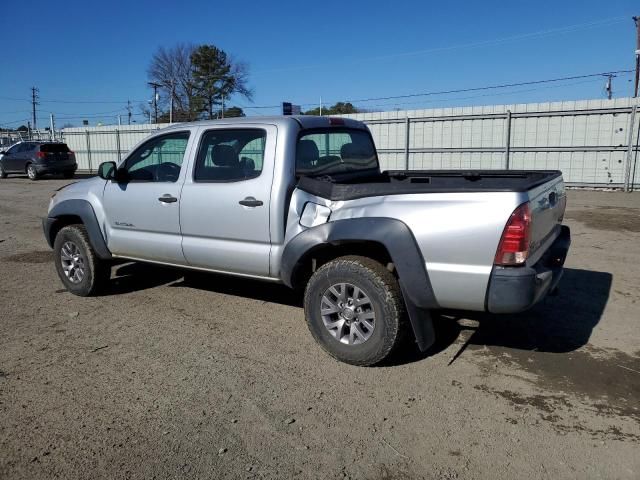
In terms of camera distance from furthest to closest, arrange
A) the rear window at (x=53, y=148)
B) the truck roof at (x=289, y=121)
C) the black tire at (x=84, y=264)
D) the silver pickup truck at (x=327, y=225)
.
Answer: the rear window at (x=53, y=148)
the black tire at (x=84, y=264)
the truck roof at (x=289, y=121)
the silver pickup truck at (x=327, y=225)

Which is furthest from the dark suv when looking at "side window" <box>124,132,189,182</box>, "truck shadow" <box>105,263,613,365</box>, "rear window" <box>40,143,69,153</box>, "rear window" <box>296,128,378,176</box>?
"rear window" <box>296,128,378,176</box>

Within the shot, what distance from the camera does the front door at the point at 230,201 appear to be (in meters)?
4.38

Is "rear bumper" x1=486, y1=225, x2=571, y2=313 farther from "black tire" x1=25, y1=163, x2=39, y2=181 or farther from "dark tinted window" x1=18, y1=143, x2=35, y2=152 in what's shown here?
"dark tinted window" x1=18, y1=143, x2=35, y2=152

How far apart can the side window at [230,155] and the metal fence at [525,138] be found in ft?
46.6

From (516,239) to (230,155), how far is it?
8.34 ft

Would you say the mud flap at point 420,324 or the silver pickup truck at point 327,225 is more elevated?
the silver pickup truck at point 327,225

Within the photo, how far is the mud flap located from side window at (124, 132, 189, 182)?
8.32 ft

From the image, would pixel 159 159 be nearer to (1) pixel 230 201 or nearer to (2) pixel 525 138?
(1) pixel 230 201

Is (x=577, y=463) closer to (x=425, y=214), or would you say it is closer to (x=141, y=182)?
(x=425, y=214)

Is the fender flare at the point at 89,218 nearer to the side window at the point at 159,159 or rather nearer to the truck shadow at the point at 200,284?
the truck shadow at the point at 200,284

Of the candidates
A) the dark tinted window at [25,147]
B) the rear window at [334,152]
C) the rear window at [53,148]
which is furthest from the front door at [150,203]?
the dark tinted window at [25,147]

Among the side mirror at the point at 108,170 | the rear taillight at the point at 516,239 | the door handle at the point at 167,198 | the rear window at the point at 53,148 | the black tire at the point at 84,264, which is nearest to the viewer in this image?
the rear taillight at the point at 516,239

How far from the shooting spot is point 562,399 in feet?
11.4

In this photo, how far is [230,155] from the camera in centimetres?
470
